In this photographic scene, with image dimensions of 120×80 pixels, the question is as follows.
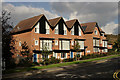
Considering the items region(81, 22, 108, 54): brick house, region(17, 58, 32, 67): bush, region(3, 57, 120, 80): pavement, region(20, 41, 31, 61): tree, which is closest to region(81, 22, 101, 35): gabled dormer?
region(81, 22, 108, 54): brick house

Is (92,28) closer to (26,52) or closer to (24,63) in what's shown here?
(26,52)

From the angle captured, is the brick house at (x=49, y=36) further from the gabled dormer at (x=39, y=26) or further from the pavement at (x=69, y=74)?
the pavement at (x=69, y=74)

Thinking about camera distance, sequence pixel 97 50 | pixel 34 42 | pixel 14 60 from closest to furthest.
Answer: pixel 14 60 → pixel 34 42 → pixel 97 50

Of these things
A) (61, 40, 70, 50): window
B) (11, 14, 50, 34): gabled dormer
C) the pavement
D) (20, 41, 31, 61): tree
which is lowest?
the pavement

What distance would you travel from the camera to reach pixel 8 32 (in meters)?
20.0

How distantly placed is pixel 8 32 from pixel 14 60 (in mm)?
11800

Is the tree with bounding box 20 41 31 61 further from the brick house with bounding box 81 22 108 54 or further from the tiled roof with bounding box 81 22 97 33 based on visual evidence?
the tiled roof with bounding box 81 22 97 33

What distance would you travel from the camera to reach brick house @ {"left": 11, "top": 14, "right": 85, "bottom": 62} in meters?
32.9

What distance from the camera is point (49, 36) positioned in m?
35.6

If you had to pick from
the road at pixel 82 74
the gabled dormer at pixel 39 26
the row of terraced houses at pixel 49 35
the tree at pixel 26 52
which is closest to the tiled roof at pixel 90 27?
the row of terraced houses at pixel 49 35

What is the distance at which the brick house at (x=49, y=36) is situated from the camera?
32938 mm

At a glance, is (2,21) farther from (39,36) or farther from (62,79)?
(39,36)

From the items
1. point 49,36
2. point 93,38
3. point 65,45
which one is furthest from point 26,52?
point 93,38

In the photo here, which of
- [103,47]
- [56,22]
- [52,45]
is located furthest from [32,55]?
[103,47]
